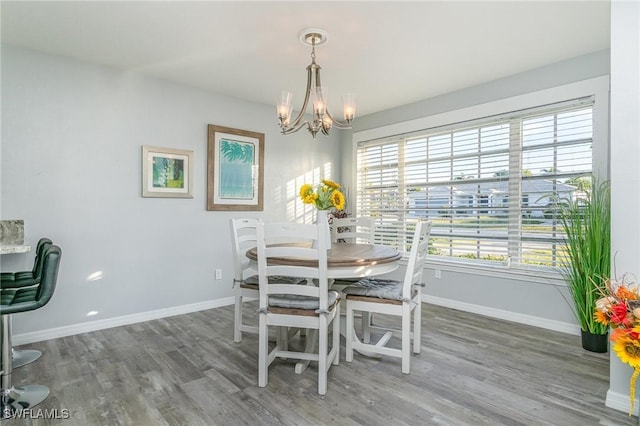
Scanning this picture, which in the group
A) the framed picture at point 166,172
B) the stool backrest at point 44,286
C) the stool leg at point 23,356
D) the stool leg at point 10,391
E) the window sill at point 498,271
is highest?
the framed picture at point 166,172

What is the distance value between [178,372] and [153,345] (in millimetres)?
620

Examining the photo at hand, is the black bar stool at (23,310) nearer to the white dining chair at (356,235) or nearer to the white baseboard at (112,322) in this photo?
the white baseboard at (112,322)

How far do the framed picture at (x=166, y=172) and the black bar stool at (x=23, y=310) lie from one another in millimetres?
1606

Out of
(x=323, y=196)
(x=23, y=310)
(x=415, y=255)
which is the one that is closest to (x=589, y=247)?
(x=415, y=255)

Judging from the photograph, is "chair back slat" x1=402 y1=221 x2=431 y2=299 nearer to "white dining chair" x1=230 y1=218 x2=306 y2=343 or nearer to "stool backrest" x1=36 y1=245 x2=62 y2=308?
"white dining chair" x1=230 y1=218 x2=306 y2=343

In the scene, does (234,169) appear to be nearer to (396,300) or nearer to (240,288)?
(240,288)

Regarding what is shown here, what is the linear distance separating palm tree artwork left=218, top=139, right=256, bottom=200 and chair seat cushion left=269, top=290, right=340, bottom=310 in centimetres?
216

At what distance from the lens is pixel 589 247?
2.71 m

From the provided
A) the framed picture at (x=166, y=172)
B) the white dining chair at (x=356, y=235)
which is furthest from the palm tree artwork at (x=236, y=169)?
Result: the white dining chair at (x=356, y=235)

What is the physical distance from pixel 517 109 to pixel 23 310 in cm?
425

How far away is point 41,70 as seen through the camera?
9.77 ft

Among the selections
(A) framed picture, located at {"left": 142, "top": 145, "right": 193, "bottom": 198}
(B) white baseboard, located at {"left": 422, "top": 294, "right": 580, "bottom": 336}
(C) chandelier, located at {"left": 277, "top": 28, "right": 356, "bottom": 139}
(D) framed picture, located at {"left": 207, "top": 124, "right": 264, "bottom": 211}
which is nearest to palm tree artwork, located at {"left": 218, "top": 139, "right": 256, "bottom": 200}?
(D) framed picture, located at {"left": 207, "top": 124, "right": 264, "bottom": 211}

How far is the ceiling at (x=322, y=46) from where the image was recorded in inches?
92.4

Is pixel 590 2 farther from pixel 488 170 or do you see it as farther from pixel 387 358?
pixel 387 358
